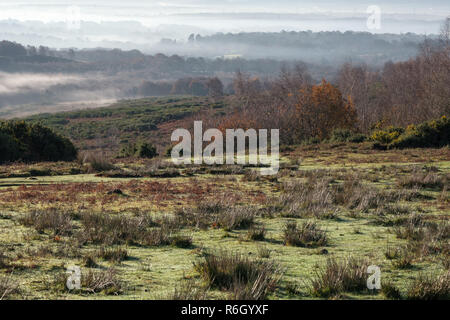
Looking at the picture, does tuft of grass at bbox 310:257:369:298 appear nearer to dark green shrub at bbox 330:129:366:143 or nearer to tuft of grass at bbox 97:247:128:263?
tuft of grass at bbox 97:247:128:263

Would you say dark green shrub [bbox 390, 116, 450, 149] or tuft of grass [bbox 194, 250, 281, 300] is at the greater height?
tuft of grass [bbox 194, 250, 281, 300]

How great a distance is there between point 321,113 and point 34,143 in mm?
30034

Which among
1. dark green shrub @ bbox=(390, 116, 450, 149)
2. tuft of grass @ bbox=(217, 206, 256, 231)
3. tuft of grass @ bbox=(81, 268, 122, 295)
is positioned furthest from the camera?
dark green shrub @ bbox=(390, 116, 450, 149)

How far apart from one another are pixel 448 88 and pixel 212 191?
38776 millimetres

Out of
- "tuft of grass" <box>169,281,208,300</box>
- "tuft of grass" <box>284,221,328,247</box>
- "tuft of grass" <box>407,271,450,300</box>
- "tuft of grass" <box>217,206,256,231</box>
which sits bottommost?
"tuft of grass" <box>217,206,256,231</box>

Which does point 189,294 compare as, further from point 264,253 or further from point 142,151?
point 142,151

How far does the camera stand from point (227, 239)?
29.8 feet

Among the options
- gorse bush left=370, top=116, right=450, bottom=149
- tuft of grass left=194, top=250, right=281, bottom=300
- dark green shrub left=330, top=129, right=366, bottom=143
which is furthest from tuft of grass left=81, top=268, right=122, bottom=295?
dark green shrub left=330, top=129, right=366, bottom=143

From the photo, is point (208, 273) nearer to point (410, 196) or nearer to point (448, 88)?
point (410, 196)

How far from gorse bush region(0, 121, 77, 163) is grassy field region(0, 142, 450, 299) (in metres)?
13.4

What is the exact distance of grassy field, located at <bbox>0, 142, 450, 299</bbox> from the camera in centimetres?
579

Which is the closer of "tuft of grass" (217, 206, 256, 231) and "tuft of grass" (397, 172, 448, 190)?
"tuft of grass" (217, 206, 256, 231)

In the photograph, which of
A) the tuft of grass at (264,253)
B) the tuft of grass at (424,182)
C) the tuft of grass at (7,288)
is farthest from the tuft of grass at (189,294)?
the tuft of grass at (424,182)
